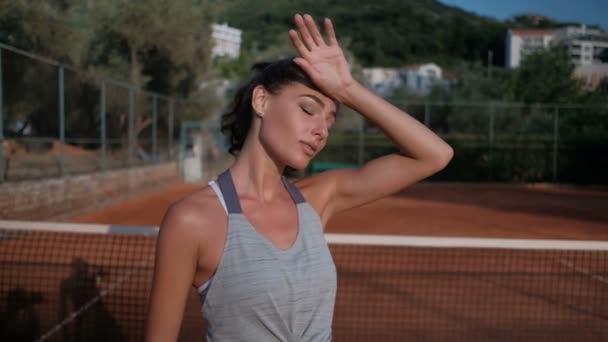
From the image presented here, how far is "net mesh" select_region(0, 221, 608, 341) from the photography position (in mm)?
5129

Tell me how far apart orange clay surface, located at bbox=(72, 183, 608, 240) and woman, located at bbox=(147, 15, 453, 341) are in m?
10.1

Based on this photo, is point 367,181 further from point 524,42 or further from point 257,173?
point 524,42

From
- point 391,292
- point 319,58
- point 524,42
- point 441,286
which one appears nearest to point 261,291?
point 319,58

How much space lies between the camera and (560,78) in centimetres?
3083

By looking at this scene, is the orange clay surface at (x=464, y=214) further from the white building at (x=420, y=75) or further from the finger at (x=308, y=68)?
the white building at (x=420, y=75)

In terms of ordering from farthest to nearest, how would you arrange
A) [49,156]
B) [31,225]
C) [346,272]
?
[49,156] < [346,272] < [31,225]

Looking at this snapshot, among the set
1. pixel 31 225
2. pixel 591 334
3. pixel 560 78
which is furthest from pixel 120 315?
pixel 560 78

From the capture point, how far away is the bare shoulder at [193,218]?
1.45m

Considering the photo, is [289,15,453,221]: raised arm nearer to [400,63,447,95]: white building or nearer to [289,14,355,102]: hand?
[289,14,355,102]: hand

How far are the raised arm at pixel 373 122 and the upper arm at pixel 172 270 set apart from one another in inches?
18.0

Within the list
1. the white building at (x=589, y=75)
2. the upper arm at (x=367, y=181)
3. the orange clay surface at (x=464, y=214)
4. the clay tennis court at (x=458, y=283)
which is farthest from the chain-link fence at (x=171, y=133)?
the upper arm at (x=367, y=181)

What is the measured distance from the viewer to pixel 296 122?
5.16ft

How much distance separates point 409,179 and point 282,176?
0.36m

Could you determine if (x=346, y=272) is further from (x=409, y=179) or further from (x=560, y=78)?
(x=560, y=78)
